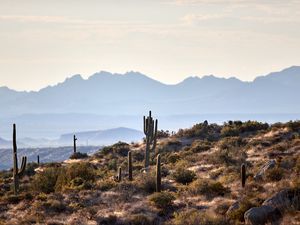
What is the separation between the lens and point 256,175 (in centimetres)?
2708

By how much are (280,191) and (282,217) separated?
2.19 metres

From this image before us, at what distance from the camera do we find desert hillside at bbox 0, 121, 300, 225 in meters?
21.9

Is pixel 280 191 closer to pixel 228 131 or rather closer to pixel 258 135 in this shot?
pixel 258 135

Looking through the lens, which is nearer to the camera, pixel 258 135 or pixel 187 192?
pixel 187 192

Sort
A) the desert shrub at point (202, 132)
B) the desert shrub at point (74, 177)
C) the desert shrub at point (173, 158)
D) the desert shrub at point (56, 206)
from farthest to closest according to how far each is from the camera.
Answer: the desert shrub at point (202, 132)
the desert shrub at point (173, 158)
the desert shrub at point (74, 177)
the desert shrub at point (56, 206)

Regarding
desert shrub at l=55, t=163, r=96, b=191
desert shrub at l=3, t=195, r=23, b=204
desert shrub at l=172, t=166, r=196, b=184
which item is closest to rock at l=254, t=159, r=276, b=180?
desert shrub at l=172, t=166, r=196, b=184

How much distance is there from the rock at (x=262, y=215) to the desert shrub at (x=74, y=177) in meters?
11.9

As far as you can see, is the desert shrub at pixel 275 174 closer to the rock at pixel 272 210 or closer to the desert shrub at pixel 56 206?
the rock at pixel 272 210

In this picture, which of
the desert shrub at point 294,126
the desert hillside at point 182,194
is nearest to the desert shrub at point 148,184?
the desert hillside at point 182,194

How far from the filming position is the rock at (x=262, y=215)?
20.7 m

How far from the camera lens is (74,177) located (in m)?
34.5

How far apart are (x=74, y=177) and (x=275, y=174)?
12.3 meters

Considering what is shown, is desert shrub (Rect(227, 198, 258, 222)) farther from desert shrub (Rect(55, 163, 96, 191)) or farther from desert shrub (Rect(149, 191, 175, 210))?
desert shrub (Rect(55, 163, 96, 191))

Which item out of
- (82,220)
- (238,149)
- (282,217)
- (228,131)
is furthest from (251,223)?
(228,131)
